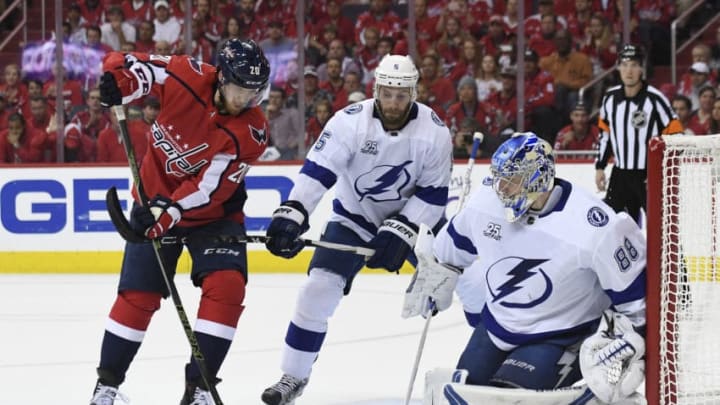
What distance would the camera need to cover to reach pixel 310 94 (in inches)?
A: 314

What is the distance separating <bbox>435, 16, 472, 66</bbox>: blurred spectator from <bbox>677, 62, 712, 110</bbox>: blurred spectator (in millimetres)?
1366

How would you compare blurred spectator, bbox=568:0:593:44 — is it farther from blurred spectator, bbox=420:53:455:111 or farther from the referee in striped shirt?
the referee in striped shirt

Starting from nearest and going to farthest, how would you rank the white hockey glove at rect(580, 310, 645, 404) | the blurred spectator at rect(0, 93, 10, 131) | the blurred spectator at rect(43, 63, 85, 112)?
the white hockey glove at rect(580, 310, 645, 404)
the blurred spectator at rect(43, 63, 85, 112)
the blurred spectator at rect(0, 93, 10, 131)

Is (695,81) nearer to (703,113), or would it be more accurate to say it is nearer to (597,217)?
(703,113)

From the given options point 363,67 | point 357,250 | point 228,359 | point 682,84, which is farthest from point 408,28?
point 357,250

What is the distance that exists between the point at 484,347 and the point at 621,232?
1.60 ft

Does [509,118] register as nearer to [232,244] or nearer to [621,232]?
[232,244]

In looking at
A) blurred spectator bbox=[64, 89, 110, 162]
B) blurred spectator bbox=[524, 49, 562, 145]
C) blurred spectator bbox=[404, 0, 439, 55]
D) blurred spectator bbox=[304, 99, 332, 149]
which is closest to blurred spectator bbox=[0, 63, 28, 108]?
blurred spectator bbox=[64, 89, 110, 162]

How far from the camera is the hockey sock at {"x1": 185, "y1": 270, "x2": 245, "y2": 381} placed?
376cm

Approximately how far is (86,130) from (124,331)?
4.43 metres

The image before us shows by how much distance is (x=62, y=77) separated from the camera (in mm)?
8094

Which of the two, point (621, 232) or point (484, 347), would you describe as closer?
point (621, 232)

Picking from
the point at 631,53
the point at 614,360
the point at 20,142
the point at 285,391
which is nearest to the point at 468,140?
the point at 631,53

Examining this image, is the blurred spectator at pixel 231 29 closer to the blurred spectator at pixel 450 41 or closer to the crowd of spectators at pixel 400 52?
the crowd of spectators at pixel 400 52
